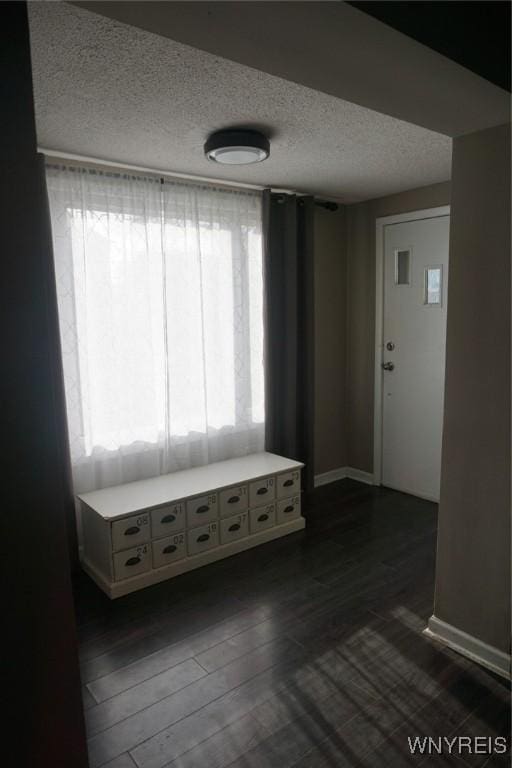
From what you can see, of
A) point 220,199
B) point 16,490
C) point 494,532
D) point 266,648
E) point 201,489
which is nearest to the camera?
point 16,490

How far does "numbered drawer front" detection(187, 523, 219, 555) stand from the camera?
300 centimetres

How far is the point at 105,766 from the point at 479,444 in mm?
1765

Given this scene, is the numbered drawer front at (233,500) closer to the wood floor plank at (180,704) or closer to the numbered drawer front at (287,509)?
the numbered drawer front at (287,509)

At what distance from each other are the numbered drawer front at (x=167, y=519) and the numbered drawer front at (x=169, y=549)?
40 millimetres

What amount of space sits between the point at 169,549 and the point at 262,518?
0.68 metres

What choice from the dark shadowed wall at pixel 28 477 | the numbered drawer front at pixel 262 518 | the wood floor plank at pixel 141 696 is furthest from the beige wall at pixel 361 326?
the dark shadowed wall at pixel 28 477

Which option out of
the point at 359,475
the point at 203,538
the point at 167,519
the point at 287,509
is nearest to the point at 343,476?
the point at 359,475

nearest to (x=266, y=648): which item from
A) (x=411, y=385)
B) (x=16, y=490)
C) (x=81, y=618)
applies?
(x=81, y=618)

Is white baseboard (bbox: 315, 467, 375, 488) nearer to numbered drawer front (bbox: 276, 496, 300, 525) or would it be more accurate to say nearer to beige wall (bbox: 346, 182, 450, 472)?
beige wall (bbox: 346, 182, 450, 472)

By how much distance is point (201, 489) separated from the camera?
3051 mm

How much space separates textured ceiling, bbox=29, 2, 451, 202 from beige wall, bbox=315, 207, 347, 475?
78 centimetres

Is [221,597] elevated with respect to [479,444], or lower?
lower

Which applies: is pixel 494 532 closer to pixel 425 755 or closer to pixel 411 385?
pixel 425 755

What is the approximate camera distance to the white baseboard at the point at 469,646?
6.90ft
